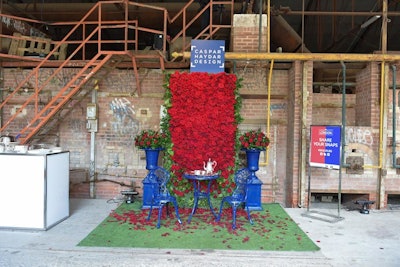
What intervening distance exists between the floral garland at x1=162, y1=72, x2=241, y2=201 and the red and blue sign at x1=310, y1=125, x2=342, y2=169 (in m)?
1.68

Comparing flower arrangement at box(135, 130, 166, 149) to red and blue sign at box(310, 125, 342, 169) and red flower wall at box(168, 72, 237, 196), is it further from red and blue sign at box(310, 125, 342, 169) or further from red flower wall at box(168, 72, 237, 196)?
red and blue sign at box(310, 125, 342, 169)

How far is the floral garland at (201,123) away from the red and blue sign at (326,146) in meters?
1.68

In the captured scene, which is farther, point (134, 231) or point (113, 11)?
point (113, 11)

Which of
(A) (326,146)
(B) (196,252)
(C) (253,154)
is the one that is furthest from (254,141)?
(B) (196,252)

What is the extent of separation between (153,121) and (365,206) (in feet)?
16.9

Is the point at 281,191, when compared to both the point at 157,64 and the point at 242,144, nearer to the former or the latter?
the point at 242,144

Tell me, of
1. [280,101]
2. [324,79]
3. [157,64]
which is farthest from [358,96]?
[157,64]

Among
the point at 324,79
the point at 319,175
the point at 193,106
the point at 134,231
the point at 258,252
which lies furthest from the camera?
the point at 324,79

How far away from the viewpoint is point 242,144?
22.5ft

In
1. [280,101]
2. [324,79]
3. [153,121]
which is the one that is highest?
[324,79]

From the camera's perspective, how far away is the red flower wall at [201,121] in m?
6.80

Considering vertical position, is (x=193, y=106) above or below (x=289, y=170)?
above

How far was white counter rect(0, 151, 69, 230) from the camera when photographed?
18.1ft

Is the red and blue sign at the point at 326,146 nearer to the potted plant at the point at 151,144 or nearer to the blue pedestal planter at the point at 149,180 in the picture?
the potted plant at the point at 151,144
